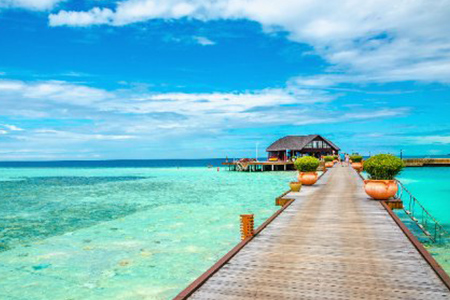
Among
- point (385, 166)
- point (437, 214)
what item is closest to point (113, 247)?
point (385, 166)

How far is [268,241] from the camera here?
9.41 m

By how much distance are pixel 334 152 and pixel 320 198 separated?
2325 inches

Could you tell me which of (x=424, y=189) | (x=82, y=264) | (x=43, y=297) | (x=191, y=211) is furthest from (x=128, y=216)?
(x=424, y=189)

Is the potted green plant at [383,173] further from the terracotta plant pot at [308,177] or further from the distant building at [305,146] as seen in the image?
the distant building at [305,146]

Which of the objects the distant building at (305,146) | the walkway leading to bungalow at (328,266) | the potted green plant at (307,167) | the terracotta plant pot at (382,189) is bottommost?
the walkway leading to bungalow at (328,266)

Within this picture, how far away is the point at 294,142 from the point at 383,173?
185ft

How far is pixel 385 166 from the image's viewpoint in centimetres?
1581

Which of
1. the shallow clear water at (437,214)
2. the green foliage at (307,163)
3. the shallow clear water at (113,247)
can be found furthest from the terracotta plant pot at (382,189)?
the green foliage at (307,163)

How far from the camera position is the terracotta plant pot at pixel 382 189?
15758mm

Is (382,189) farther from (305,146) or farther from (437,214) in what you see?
(305,146)

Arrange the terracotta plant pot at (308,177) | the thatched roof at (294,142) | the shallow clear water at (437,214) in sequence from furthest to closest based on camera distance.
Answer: the thatched roof at (294,142)
the terracotta plant pot at (308,177)
the shallow clear water at (437,214)

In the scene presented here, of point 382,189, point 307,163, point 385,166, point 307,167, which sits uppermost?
point 307,163

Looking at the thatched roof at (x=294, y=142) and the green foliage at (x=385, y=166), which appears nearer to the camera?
the green foliage at (x=385, y=166)

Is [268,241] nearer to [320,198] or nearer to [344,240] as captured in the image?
[344,240]
